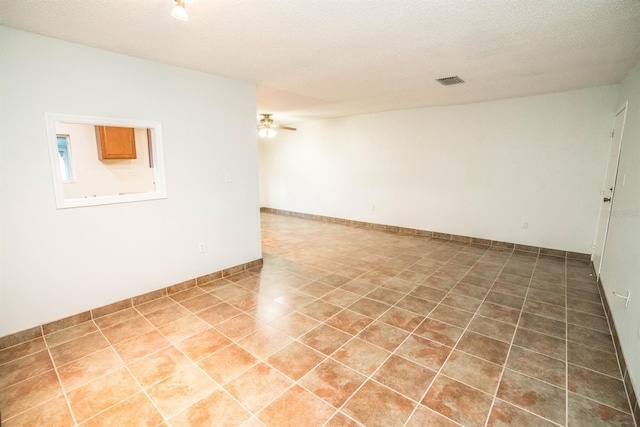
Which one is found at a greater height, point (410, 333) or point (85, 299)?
point (85, 299)

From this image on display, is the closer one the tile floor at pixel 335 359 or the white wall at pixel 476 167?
the tile floor at pixel 335 359

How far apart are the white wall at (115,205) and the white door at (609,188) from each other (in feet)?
14.2

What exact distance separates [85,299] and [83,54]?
2128 mm

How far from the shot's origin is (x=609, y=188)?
3715mm

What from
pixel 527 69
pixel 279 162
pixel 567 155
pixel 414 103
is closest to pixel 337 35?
pixel 527 69

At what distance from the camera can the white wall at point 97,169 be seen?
4456 mm

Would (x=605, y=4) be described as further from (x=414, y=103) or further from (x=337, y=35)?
(x=414, y=103)

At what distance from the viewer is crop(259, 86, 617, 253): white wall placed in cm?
414

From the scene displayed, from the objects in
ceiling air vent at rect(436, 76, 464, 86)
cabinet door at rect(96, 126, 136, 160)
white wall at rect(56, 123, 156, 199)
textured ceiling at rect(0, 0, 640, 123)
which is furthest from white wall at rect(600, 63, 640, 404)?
white wall at rect(56, 123, 156, 199)

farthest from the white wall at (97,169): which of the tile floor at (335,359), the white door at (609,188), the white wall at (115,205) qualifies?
the white door at (609,188)

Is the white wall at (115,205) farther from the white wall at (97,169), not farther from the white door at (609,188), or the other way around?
the white door at (609,188)

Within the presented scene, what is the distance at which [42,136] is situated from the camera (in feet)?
7.63

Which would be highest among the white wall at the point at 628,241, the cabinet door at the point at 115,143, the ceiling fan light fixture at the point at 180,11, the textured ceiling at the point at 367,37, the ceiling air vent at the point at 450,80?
the ceiling air vent at the point at 450,80

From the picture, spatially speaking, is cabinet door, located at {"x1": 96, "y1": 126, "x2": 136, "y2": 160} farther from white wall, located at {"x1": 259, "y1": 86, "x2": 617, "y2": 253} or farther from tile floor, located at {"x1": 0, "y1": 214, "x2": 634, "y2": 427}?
white wall, located at {"x1": 259, "y1": 86, "x2": 617, "y2": 253}
